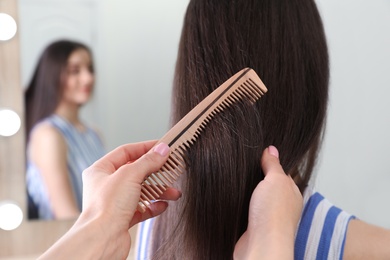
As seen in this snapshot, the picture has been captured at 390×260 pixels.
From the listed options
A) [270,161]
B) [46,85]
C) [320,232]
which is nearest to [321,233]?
[320,232]

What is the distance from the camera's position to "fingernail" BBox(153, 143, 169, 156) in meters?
0.53

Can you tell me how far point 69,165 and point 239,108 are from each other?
0.71 meters

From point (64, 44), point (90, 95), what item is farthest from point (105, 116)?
point (64, 44)

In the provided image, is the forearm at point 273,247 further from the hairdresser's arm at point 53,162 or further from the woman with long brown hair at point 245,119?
the hairdresser's arm at point 53,162

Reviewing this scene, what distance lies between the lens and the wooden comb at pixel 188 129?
546 mm

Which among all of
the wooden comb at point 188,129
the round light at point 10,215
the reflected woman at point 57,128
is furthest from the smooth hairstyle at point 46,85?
the wooden comb at point 188,129

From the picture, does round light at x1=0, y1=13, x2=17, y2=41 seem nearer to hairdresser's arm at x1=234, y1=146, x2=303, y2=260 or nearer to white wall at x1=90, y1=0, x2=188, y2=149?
white wall at x1=90, y1=0, x2=188, y2=149

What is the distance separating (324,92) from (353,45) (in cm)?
62

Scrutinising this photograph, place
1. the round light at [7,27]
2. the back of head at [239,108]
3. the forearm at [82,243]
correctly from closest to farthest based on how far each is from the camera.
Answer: the forearm at [82,243] < the back of head at [239,108] < the round light at [7,27]

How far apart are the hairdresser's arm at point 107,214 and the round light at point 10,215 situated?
0.72 metres

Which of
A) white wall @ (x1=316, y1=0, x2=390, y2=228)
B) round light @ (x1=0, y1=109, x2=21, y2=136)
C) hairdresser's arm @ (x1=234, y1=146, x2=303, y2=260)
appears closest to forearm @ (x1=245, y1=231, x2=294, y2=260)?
hairdresser's arm @ (x1=234, y1=146, x2=303, y2=260)

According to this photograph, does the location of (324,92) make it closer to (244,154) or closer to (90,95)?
(244,154)

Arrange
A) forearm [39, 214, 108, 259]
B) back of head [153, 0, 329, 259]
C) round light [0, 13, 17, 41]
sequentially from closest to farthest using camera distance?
forearm [39, 214, 108, 259], back of head [153, 0, 329, 259], round light [0, 13, 17, 41]

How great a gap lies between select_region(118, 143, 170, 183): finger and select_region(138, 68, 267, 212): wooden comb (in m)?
0.01
